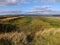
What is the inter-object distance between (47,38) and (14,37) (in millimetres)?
637

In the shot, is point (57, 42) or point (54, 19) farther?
point (54, 19)

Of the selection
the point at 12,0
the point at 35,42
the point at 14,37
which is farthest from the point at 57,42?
the point at 12,0

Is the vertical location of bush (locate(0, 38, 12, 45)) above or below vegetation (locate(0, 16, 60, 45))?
below

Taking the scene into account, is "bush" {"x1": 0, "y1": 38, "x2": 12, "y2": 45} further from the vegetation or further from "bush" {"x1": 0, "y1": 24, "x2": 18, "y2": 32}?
"bush" {"x1": 0, "y1": 24, "x2": 18, "y2": 32}

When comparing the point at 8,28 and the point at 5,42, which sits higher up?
the point at 8,28

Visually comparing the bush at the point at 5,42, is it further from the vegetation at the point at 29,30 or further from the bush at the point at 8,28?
the bush at the point at 8,28

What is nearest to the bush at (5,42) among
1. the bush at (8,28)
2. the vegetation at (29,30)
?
the vegetation at (29,30)

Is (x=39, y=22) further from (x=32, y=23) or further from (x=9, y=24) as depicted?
(x=9, y=24)

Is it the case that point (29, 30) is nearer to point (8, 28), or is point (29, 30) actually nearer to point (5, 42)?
point (8, 28)

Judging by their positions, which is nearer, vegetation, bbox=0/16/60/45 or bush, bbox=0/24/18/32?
vegetation, bbox=0/16/60/45

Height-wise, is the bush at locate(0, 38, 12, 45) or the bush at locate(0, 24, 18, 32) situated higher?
the bush at locate(0, 24, 18, 32)

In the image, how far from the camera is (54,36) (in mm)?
3236

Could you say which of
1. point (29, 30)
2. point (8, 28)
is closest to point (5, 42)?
point (8, 28)

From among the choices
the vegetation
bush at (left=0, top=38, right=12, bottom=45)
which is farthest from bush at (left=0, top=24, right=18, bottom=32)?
bush at (left=0, top=38, right=12, bottom=45)
